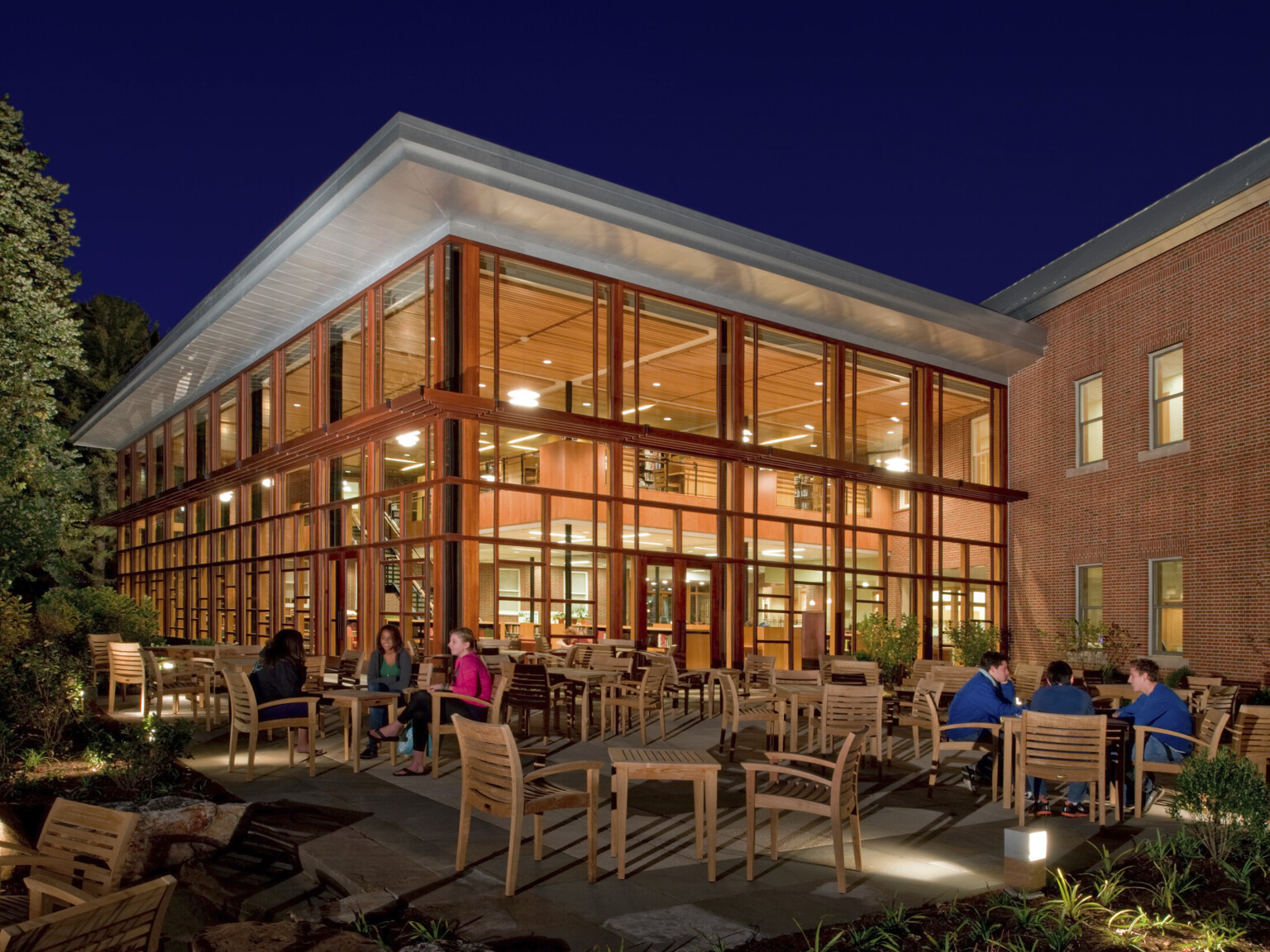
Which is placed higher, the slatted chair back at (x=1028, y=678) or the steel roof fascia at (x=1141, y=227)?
the steel roof fascia at (x=1141, y=227)

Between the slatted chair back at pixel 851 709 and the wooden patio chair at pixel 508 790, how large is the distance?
440 centimetres

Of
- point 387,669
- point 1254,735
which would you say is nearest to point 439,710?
point 387,669

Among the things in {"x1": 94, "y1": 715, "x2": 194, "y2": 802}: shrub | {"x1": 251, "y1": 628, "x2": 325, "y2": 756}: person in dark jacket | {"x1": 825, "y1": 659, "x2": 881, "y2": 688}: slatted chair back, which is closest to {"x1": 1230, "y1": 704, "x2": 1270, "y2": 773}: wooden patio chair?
{"x1": 825, "y1": 659, "x2": 881, "y2": 688}: slatted chair back

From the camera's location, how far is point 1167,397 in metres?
21.9


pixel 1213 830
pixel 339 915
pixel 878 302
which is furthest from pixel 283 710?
pixel 878 302

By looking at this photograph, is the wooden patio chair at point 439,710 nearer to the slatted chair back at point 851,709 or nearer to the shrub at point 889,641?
the slatted chair back at point 851,709

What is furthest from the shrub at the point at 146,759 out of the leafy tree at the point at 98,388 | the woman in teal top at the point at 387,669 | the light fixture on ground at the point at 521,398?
the leafy tree at the point at 98,388

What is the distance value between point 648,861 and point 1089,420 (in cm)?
2020

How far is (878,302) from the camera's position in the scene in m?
22.2

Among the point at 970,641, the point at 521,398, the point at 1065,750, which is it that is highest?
the point at 521,398

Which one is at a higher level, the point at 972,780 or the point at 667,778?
the point at 667,778

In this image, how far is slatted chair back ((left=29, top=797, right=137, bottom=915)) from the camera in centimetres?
462

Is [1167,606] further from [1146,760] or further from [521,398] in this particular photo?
[1146,760]

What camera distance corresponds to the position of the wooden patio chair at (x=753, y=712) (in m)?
11.5
